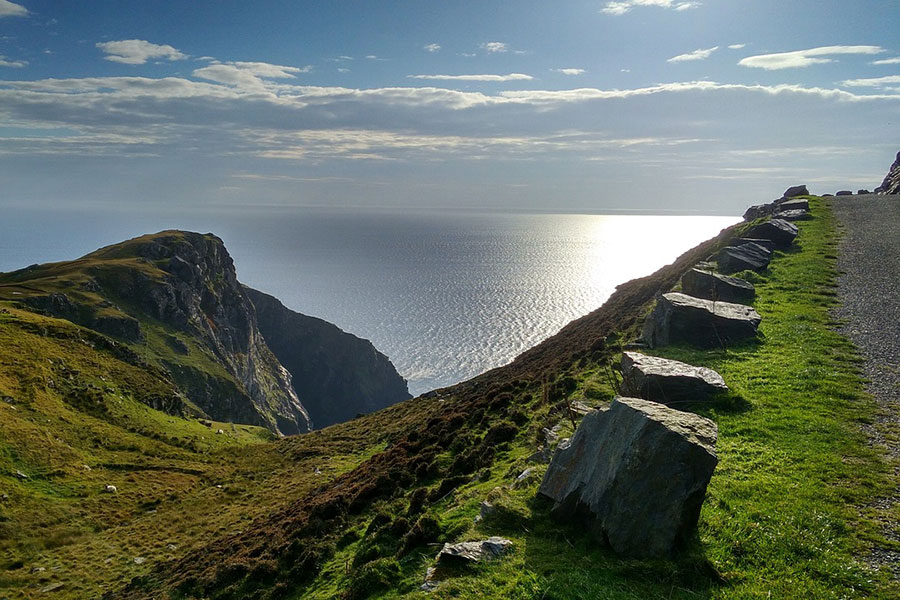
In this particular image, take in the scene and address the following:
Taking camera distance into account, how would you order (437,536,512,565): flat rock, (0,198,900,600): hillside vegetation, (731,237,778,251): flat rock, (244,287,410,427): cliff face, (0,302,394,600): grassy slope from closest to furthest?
(0,198,900,600): hillside vegetation, (437,536,512,565): flat rock, (0,302,394,600): grassy slope, (731,237,778,251): flat rock, (244,287,410,427): cliff face

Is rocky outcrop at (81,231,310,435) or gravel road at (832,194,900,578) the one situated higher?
gravel road at (832,194,900,578)

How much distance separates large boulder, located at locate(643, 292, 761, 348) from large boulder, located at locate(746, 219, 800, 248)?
18.7 meters

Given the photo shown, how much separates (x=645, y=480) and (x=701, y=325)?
14103 millimetres

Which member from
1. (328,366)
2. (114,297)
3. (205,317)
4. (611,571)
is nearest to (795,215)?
(611,571)

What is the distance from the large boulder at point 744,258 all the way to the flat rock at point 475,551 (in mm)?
27762

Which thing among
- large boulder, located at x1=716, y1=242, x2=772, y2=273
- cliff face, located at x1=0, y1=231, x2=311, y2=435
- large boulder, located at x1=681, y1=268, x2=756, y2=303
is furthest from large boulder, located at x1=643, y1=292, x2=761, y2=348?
cliff face, located at x1=0, y1=231, x2=311, y2=435

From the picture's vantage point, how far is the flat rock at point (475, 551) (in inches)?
430

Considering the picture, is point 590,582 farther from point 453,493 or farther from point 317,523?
point 317,523

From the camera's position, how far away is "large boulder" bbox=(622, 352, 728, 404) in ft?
49.6

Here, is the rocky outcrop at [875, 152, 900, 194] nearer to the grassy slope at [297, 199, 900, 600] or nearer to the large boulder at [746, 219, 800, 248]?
the large boulder at [746, 219, 800, 248]

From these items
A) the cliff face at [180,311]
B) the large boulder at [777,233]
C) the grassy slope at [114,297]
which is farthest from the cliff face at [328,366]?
the large boulder at [777,233]

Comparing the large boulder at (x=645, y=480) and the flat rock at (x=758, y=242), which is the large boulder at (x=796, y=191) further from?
the large boulder at (x=645, y=480)

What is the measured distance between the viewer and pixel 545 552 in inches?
418

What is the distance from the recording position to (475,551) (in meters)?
11.1
